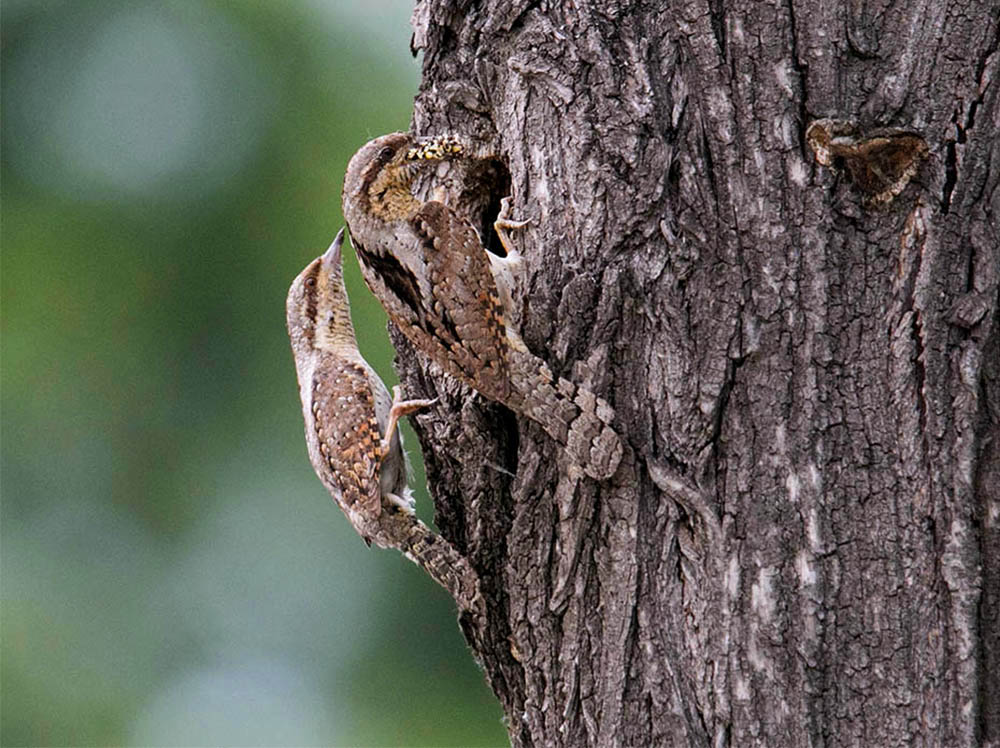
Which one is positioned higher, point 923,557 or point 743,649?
point 923,557

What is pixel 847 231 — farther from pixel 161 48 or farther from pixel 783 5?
pixel 161 48

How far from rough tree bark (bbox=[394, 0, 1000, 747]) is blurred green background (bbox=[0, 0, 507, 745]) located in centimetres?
223

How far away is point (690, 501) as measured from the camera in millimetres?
2236

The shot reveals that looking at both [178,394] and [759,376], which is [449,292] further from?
[178,394]

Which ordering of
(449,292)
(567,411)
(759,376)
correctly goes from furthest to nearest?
(449,292) < (567,411) < (759,376)

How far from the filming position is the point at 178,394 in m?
4.88

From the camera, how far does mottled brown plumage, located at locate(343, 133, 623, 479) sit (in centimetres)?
234

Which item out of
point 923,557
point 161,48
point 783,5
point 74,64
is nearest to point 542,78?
point 783,5

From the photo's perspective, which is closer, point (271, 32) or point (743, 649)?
point (743, 649)

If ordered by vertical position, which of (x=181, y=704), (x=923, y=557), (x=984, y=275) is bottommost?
Answer: (x=181, y=704)

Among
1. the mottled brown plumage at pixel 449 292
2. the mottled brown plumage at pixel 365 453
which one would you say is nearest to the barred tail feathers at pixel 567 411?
the mottled brown plumage at pixel 449 292

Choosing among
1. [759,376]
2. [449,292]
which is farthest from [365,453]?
[759,376]

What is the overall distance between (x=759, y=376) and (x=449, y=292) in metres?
0.81

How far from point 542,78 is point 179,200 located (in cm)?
271
